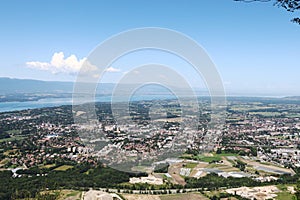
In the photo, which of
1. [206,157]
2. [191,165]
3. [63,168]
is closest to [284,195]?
[191,165]

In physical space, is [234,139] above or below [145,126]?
below

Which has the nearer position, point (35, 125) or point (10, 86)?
point (35, 125)

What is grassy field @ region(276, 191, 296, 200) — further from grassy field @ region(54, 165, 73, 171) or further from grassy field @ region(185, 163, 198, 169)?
grassy field @ region(54, 165, 73, 171)

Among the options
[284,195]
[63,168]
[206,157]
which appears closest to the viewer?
[284,195]

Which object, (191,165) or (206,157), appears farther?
(206,157)

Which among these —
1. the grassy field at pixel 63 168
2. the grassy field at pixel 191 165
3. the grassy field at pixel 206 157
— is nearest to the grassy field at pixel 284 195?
the grassy field at pixel 191 165

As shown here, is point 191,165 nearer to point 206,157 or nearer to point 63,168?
point 206,157

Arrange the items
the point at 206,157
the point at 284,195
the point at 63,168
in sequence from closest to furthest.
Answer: the point at 284,195 → the point at 63,168 → the point at 206,157

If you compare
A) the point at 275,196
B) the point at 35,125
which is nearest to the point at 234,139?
the point at 275,196

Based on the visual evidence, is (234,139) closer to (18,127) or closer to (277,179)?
(277,179)

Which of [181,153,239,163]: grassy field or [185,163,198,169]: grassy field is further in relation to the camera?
[181,153,239,163]: grassy field

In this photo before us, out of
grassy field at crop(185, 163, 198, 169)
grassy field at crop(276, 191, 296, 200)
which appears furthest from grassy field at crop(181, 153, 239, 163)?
grassy field at crop(276, 191, 296, 200)
